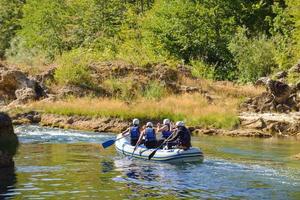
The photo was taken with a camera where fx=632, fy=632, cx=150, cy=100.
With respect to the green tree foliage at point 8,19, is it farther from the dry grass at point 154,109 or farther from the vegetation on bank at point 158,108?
the dry grass at point 154,109

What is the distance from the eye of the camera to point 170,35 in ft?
175

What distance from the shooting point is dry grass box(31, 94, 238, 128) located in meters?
34.0

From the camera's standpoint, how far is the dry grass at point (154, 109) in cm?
3403

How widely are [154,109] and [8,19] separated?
34.4m

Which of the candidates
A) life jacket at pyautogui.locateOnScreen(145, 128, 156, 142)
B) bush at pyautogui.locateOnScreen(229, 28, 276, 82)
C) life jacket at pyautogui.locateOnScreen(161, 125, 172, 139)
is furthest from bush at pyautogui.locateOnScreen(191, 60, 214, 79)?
life jacket at pyautogui.locateOnScreen(145, 128, 156, 142)

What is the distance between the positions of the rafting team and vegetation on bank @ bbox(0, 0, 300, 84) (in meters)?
17.6

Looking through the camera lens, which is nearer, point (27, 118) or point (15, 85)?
point (27, 118)

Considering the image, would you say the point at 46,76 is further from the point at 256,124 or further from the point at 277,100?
the point at 277,100

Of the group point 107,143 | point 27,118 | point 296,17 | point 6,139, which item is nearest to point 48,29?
point 296,17

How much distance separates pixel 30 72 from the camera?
4253 centimetres

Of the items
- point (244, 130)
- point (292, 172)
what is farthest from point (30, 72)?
point (292, 172)

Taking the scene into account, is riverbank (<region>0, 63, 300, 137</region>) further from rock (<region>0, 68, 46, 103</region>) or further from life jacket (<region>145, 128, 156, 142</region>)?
life jacket (<region>145, 128, 156, 142</region>)

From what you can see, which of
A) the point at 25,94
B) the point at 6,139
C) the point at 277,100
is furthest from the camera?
the point at 25,94

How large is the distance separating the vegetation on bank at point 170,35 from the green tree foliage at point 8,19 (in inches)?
Answer: 6.5
